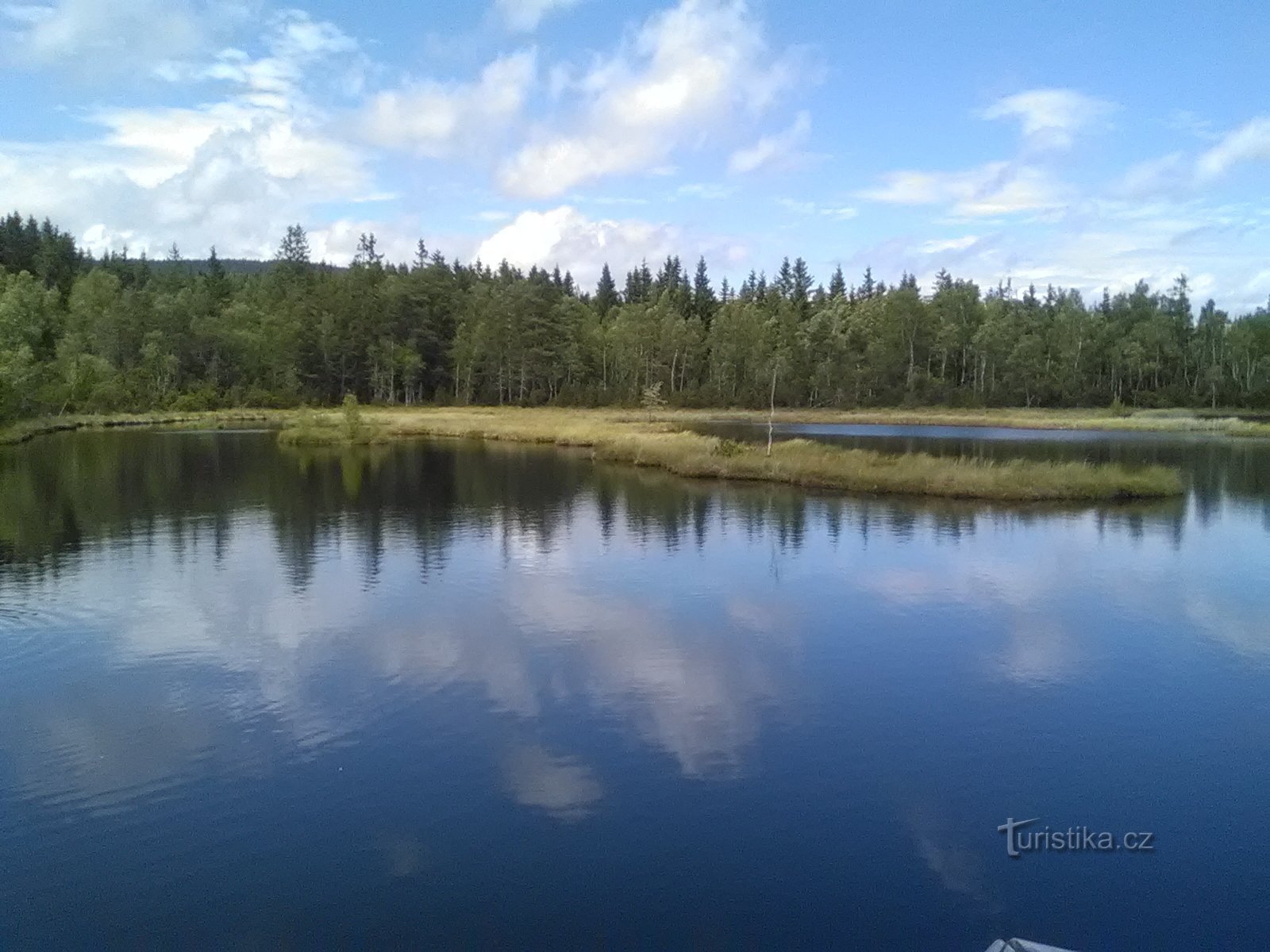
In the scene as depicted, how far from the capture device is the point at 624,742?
13000mm

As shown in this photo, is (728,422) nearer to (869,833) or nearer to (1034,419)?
(1034,419)

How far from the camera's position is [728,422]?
88.0 meters

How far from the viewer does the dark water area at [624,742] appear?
30.7ft

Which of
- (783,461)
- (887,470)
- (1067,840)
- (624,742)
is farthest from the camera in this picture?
(783,461)

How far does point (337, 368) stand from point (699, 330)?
3826cm

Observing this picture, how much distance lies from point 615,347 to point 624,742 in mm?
92155

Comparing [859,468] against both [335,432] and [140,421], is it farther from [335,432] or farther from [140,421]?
[140,421]

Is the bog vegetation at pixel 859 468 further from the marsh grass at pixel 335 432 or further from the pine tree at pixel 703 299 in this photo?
the pine tree at pixel 703 299

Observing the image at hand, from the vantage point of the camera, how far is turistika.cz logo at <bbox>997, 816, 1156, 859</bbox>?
10500 mm

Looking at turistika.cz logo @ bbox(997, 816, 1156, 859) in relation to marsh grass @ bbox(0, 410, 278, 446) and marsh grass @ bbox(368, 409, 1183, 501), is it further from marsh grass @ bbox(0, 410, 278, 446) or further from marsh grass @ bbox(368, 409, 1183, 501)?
marsh grass @ bbox(0, 410, 278, 446)

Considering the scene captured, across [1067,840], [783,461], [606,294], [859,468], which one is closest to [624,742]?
[1067,840]

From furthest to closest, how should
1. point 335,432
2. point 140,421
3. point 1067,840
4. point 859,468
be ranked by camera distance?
point 140,421 → point 335,432 → point 859,468 → point 1067,840

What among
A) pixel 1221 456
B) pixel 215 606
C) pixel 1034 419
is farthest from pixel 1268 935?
pixel 1034 419

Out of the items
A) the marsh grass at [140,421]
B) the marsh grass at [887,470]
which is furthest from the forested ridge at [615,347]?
the marsh grass at [887,470]
